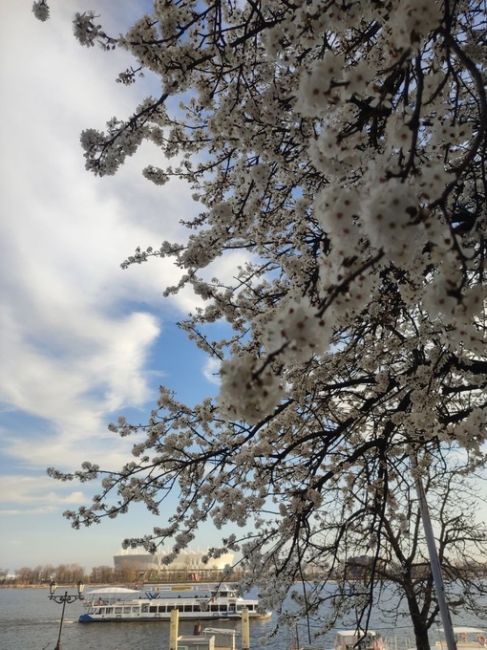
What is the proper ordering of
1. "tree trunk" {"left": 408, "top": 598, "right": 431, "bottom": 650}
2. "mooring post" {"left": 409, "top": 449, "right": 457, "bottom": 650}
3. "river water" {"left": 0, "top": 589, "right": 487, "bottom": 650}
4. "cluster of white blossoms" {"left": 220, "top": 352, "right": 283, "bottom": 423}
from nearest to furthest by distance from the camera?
"cluster of white blossoms" {"left": 220, "top": 352, "right": 283, "bottom": 423} < "mooring post" {"left": 409, "top": 449, "right": 457, "bottom": 650} < "tree trunk" {"left": 408, "top": 598, "right": 431, "bottom": 650} < "river water" {"left": 0, "top": 589, "right": 487, "bottom": 650}

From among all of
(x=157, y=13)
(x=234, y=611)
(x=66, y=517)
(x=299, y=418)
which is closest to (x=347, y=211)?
(x=157, y=13)

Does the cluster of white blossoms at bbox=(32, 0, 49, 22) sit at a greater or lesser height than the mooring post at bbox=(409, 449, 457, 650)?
greater

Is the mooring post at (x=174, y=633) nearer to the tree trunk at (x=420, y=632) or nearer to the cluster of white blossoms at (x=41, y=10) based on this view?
the tree trunk at (x=420, y=632)

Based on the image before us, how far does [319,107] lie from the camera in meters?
1.52

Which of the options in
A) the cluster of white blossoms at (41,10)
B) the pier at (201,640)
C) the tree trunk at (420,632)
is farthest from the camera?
the pier at (201,640)

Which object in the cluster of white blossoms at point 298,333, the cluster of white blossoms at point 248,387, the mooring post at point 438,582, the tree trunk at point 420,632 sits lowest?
the tree trunk at point 420,632

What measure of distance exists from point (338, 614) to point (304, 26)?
703cm

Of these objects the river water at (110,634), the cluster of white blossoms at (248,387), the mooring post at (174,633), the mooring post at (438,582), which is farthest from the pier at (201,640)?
the cluster of white blossoms at (248,387)

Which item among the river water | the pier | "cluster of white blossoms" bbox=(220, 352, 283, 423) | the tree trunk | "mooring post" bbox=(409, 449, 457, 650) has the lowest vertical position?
the river water

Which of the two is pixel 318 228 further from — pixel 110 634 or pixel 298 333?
pixel 110 634

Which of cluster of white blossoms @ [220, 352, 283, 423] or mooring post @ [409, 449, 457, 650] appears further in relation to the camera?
mooring post @ [409, 449, 457, 650]

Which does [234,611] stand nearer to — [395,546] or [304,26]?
[395,546]

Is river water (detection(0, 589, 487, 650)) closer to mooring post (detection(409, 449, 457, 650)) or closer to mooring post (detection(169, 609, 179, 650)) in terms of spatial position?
mooring post (detection(169, 609, 179, 650))

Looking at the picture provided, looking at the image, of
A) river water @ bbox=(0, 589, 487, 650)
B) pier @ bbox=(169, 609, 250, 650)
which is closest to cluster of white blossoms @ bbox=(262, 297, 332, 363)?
pier @ bbox=(169, 609, 250, 650)
